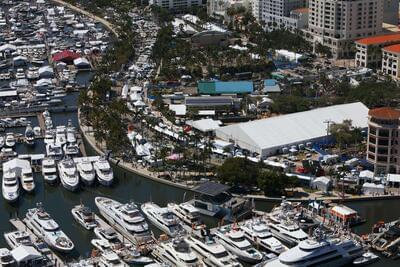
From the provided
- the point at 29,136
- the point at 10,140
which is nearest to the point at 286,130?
the point at 29,136

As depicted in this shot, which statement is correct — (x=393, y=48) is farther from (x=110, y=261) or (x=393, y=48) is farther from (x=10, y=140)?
(x=110, y=261)

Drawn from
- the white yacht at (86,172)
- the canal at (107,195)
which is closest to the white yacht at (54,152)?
the canal at (107,195)

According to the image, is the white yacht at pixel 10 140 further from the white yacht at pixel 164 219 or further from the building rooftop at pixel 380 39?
the building rooftop at pixel 380 39

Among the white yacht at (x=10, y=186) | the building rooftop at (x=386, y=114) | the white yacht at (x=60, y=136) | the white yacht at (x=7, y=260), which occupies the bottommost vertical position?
the white yacht at (x=60, y=136)

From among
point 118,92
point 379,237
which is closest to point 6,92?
point 118,92

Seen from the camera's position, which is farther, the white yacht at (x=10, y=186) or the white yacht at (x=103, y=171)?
the white yacht at (x=103, y=171)
